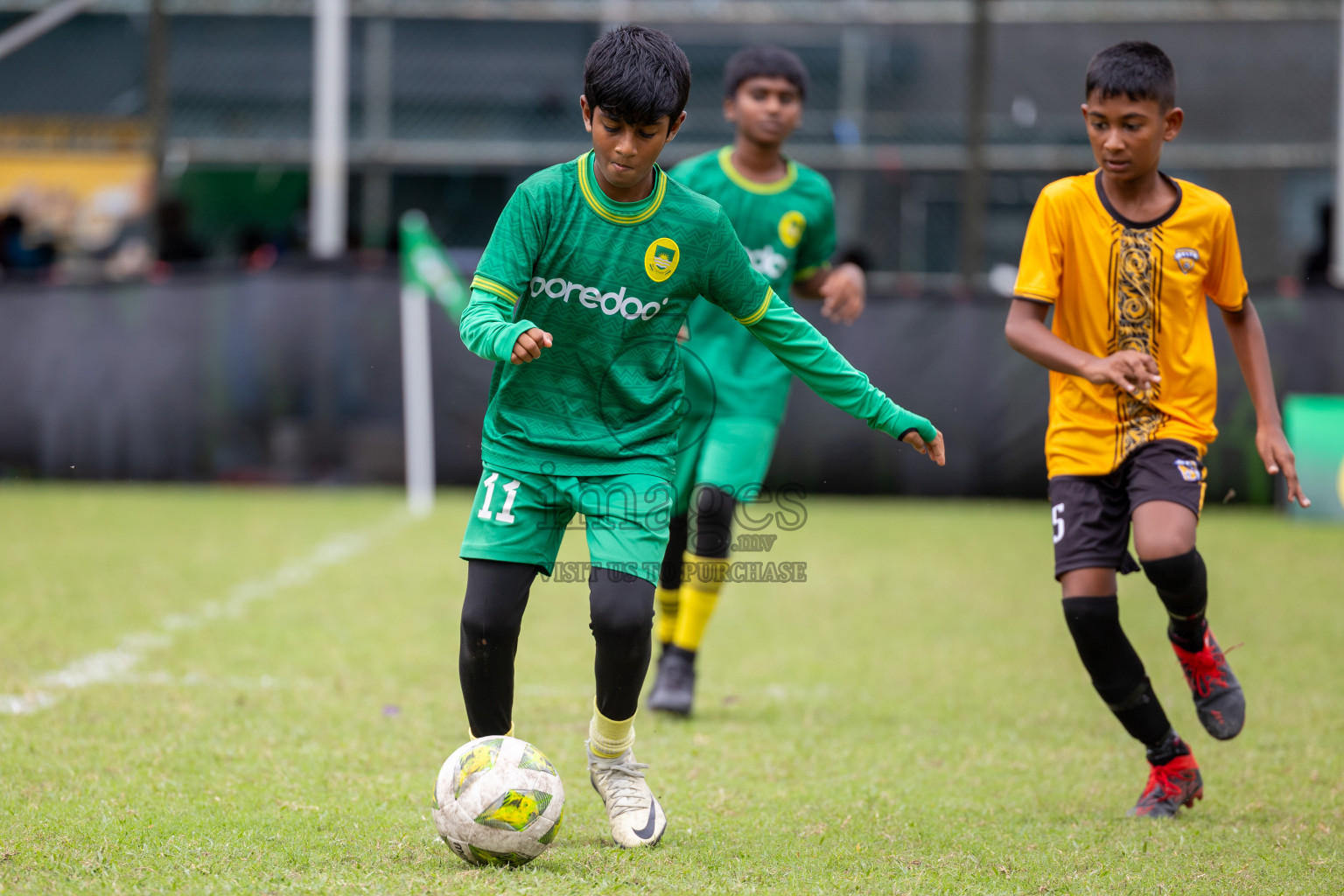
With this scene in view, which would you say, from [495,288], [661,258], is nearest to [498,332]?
[495,288]

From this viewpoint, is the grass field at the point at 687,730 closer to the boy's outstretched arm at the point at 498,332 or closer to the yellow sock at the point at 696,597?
the yellow sock at the point at 696,597

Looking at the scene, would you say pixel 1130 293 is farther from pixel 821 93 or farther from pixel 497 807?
pixel 821 93

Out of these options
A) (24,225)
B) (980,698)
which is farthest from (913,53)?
(980,698)

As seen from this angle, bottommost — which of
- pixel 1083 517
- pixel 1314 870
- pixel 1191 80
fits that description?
pixel 1314 870

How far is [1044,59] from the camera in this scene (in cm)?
1511

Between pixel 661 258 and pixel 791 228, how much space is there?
192 centimetres

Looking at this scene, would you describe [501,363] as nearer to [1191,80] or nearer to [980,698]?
[980,698]

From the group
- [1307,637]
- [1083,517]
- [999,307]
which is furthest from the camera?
[999,307]

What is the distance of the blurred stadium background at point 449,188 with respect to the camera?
10.6 metres

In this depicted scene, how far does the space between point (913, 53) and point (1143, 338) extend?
481 inches

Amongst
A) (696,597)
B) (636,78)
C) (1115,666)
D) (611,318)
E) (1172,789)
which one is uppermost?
(636,78)

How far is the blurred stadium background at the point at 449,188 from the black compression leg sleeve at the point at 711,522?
513cm

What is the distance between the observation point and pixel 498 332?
10.1ft

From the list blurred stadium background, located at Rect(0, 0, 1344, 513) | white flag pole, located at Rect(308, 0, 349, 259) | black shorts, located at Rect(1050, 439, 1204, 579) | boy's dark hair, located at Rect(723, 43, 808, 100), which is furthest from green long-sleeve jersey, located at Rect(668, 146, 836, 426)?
white flag pole, located at Rect(308, 0, 349, 259)
